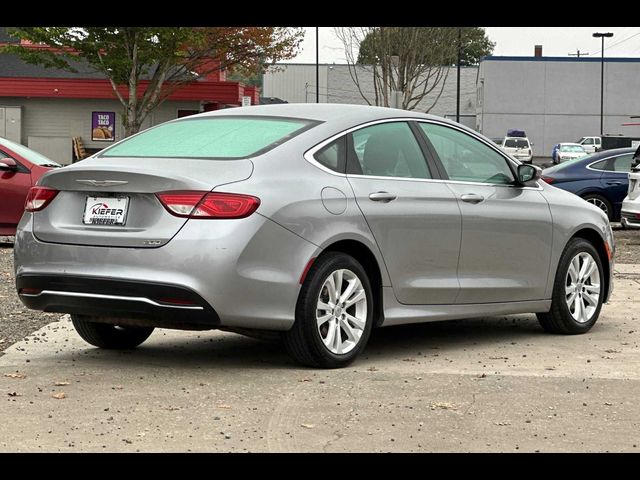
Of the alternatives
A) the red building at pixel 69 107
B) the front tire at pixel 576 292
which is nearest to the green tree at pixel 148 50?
the red building at pixel 69 107

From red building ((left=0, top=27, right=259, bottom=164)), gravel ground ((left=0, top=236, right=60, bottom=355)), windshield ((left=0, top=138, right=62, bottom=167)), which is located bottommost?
gravel ground ((left=0, top=236, right=60, bottom=355))

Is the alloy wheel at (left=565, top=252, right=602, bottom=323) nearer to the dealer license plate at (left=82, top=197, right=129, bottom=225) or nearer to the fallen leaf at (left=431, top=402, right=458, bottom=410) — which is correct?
the fallen leaf at (left=431, top=402, right=458, bottom=410)

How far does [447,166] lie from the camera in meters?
8.46

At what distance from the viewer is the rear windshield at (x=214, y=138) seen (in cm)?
751

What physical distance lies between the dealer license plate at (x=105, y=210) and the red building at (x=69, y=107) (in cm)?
4226

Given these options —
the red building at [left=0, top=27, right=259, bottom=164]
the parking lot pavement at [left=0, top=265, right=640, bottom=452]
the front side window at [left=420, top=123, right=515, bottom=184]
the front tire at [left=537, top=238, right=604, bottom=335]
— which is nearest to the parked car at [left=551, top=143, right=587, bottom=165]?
the red building at [left=0, top=27, right=259, bottom=164]

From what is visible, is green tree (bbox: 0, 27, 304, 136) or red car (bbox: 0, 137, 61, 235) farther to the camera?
green tree (bbox: 0, 27, 304, 136)

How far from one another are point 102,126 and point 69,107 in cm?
150

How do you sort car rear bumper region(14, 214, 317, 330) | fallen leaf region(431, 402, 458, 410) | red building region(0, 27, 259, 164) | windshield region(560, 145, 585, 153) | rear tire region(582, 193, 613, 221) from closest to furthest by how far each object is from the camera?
fallen leaf region(431, 402, 458, 410)
car rear bumper region(14, 214, 317, 330)
rear tire region(582, 193, 613, 221)
red building region(0, 27, 259, 164)
windshield region(560, 145, 585, 153)

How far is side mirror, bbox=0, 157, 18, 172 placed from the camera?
15.7 m

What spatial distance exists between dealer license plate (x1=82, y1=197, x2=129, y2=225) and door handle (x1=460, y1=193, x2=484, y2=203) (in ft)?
7.68

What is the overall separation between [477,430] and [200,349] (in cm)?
287
